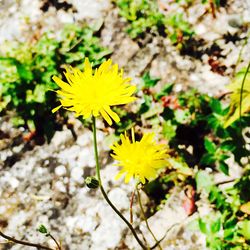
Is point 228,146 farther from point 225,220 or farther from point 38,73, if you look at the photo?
point 38,73

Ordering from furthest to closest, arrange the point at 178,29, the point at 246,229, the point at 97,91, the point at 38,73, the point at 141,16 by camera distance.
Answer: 1. the point at 141,16
2. the point at 178,29
3. the point at 38,73
4. the point at 246,229
5. the point at 97,91

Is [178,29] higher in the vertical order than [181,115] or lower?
higher

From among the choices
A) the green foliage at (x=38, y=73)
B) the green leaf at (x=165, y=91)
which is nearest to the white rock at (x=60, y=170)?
the green foliage at (x=38, y=73)

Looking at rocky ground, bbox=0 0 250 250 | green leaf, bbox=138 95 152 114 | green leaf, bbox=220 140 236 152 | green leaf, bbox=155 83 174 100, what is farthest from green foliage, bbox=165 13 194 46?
green leaf, bbox=220 140 236 152

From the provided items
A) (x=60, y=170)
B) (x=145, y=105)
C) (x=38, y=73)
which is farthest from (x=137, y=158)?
(x=38, y=73)

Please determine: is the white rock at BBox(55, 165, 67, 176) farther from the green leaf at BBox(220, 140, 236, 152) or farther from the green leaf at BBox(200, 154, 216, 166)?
the green leaf at BBox(220, 140, 236, 152)
